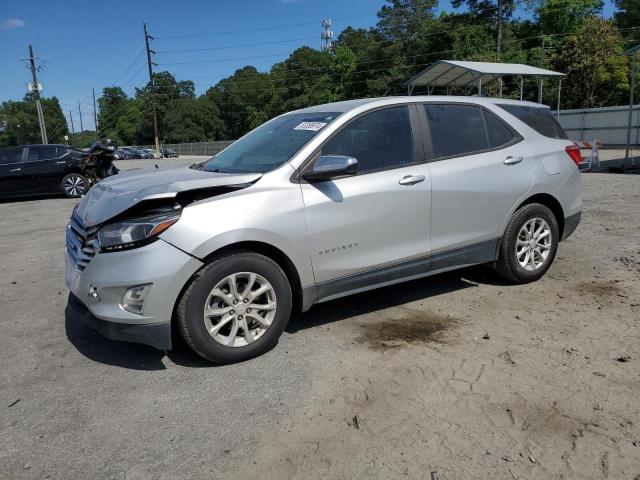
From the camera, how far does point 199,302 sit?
3.31 meters

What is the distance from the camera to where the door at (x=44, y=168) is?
45.5 ft

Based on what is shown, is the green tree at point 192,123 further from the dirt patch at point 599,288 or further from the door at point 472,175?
the dirt patch at point 599,288

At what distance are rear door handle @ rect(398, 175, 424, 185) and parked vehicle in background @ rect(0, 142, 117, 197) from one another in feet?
40.1

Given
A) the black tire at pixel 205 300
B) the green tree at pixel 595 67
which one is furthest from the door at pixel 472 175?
the green tree at pixel 595 67

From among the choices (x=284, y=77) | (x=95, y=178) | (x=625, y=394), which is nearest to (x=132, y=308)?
(x=625, y=394)

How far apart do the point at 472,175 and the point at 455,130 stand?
43 centimetres

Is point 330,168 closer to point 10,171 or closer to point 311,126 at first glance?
point 311,126

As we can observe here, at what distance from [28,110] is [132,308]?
149 m

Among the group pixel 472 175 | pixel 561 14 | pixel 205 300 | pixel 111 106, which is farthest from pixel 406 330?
pixel 111 106

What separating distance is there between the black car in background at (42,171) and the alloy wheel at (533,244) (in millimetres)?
12732

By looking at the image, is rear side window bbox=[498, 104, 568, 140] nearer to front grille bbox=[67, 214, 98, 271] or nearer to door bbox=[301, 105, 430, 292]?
door bbox=[301, 105, 430, 292]

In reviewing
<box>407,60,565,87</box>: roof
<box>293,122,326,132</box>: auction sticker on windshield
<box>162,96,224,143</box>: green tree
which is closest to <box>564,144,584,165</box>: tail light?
<box>293,122,326,132</box>: auction sticker on windshield

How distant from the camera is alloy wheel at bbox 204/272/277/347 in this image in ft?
11.1

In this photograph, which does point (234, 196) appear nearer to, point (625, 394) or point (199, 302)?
point (199, 302)
